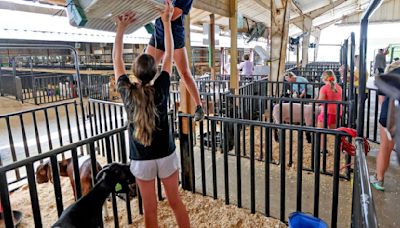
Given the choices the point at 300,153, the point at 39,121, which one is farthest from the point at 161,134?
the point at 39,121

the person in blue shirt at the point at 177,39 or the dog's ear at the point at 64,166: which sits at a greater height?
the person in blue shirt at the point at 177,39

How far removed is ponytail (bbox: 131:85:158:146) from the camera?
5.57 feet

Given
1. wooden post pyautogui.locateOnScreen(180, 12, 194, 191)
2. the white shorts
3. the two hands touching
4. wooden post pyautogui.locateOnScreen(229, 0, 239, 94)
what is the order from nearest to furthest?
the two hands touching → the white shorts → wooden post pyautogui.locateOnScreen(180, 12, 194, 191) → wooden post pyautogui.locateOnScreen(229, 0, 239, 94)

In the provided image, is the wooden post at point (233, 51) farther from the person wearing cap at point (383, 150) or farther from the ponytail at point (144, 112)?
the ponytail at point (144, 112)

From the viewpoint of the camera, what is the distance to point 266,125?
245 cm

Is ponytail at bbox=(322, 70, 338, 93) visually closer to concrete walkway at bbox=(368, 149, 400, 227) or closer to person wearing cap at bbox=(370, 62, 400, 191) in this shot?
concrete walkway at bbox=(368, 149, 400, 227)

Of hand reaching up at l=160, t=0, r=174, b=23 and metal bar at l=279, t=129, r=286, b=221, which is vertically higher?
hand reaching up at l=160, t=0, r=174, b=23

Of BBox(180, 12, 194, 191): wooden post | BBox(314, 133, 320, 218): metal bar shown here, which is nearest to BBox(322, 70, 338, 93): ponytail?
BBox(314, 133, 320, 218): metal bar

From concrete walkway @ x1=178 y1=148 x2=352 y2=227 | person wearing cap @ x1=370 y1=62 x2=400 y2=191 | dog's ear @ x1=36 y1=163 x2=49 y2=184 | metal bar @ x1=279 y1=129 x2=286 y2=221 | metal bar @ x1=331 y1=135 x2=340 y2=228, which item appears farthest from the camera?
dog's ear @ x1=36 y1=163 x2=49 y2=184

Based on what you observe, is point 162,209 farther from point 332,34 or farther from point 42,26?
point 332,34

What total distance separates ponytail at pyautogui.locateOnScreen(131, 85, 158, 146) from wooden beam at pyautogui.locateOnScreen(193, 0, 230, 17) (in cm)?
215

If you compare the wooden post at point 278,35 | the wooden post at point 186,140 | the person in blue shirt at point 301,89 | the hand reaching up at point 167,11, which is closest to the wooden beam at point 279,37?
the wooden post at point 278,35

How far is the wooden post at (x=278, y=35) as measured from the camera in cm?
600

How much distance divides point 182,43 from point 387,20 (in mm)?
23079
